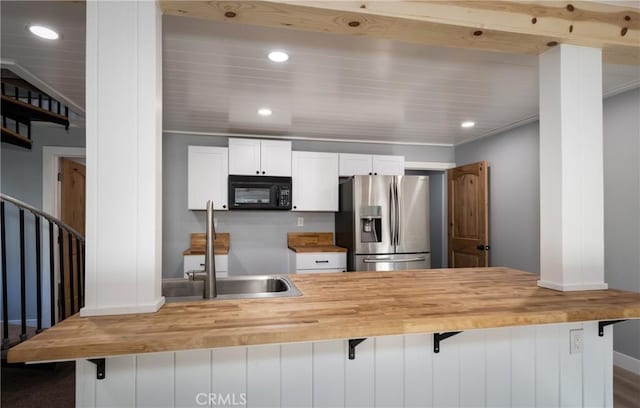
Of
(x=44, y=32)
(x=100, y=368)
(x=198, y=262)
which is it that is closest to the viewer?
(x=100, y=368)

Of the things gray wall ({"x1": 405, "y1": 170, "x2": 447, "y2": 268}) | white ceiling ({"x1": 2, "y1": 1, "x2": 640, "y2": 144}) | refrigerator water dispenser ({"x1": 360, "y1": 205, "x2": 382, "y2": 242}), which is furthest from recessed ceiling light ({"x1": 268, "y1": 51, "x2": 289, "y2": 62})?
gray wall ({"x1": 405, "y1": 170, "x2": 447, "y2": 268})

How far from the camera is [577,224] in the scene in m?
1.49

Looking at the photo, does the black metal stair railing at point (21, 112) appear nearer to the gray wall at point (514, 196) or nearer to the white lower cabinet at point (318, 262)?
the white lower cabinet at point (318, 262)

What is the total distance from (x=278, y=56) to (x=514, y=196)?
9.94 feet

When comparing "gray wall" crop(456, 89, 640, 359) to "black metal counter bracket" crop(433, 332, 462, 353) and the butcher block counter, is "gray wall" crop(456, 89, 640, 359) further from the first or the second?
"black metal counter bracket" crop(433, 332, 462, 353)

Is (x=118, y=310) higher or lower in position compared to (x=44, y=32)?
lower

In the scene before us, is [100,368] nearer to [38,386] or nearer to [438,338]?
[438,338]

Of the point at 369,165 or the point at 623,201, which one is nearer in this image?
the point at 623,201

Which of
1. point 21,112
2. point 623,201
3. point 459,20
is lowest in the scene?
point 623,201

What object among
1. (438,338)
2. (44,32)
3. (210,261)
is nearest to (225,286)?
(210,261)

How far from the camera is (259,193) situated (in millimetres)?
3695

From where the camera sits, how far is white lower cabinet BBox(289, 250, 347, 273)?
11.9 ft

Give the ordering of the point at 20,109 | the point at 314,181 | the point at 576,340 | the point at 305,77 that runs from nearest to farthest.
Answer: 1. the point at 576,340
2. the point at 305,77
3. the point at 20,109
4. the point at 314,181

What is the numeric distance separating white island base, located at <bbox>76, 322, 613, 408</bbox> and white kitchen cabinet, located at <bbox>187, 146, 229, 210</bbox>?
260 cm
